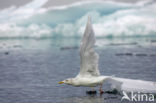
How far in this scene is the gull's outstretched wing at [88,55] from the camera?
57.8 ft

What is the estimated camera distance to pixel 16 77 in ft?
90.2

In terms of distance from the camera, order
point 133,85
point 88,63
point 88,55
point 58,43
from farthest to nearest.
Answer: point 58,43
point 133,85
point 88,63
point 88,55

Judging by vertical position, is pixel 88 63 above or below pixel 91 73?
above

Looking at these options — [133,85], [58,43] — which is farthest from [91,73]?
[58,43]

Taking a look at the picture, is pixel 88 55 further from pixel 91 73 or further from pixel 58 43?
pixel 58 43

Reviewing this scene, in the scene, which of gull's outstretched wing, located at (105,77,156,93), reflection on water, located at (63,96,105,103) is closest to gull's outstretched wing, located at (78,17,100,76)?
gull's outstretched wing, located at (105,77,156,93)

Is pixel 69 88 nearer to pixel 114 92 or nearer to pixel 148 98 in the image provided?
pixel 114 92

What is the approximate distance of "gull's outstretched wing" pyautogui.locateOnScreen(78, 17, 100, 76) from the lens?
57.8 ft

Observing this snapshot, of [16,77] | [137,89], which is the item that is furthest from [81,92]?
[16,77]

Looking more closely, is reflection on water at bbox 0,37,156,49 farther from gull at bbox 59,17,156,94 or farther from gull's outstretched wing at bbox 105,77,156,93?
gull at bbox 59,17,156,94

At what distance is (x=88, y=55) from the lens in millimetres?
17922

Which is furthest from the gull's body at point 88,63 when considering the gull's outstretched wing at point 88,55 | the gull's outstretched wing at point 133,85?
the gull's outstretched wing at point 133,85

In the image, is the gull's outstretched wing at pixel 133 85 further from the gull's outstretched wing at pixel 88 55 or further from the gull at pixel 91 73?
the gull's outstretched wing at pixel 88 55

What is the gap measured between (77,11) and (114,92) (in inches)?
2671
